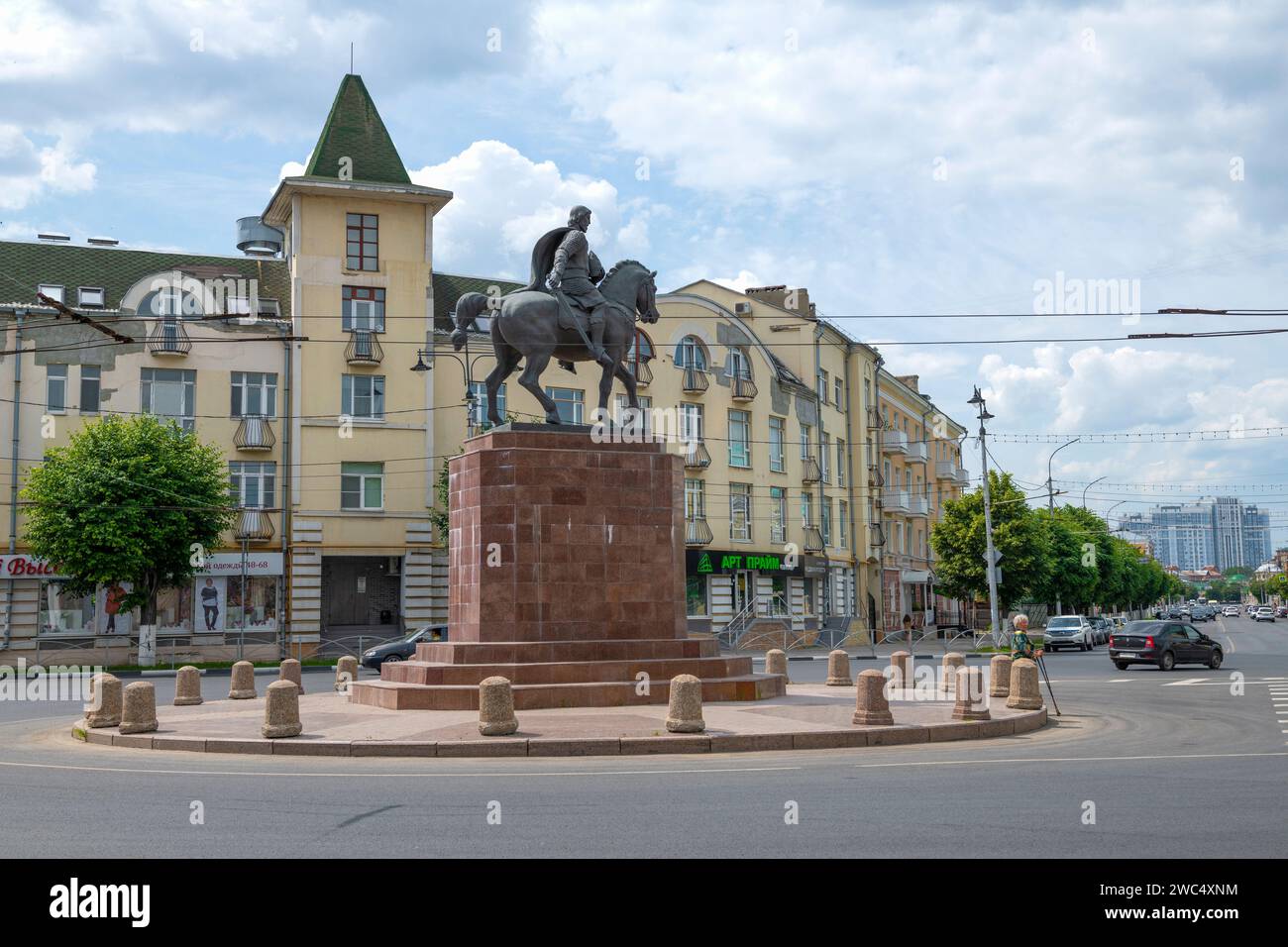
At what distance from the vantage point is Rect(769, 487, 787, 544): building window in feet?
177

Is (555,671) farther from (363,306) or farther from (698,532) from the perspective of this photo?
(698,532)

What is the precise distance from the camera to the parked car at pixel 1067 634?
5053 centimetres

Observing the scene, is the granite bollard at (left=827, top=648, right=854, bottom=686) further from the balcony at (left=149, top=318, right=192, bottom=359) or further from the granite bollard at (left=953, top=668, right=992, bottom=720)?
the balcony at (left=149, top=318, right=192, bottom=359)

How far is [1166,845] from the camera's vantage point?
7.83 meters

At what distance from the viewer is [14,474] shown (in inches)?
1580

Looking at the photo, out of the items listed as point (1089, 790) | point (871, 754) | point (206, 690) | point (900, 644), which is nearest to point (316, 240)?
point (206, 690)

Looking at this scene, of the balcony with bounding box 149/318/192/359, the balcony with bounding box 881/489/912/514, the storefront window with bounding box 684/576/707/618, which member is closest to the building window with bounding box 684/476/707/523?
the storefront window with bounding box 684/576/707/618

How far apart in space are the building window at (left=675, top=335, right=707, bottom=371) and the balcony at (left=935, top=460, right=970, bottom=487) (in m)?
29.1

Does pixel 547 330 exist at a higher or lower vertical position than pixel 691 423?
lower

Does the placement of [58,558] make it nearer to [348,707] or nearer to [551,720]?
[348,707]

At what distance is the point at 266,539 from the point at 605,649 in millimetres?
28127

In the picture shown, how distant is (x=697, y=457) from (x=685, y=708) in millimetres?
36915

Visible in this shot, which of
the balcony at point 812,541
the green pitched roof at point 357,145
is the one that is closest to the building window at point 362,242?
the green pitched roof at point 357,145

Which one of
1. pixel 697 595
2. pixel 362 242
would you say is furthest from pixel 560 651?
pixel 697 595
